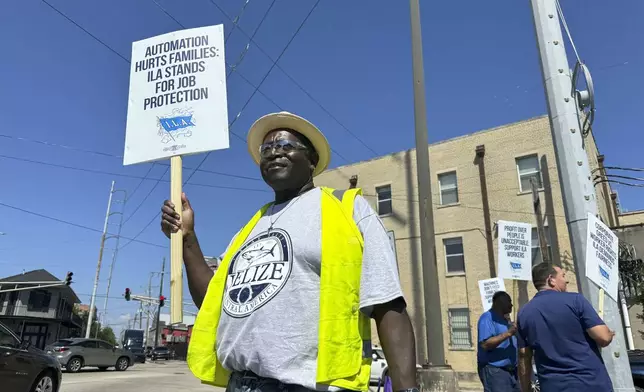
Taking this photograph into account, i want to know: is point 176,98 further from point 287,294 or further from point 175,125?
point 287,294

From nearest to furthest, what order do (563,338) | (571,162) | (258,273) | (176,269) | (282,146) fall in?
(258,273) < (282,146) < (176,269) < (571,162) < (563,338)

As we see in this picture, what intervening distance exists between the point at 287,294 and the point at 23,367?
7.79 m

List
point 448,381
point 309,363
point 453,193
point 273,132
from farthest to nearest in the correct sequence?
point 453,193 < point 448,381 < point 273,132 < point 309,363

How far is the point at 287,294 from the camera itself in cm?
172

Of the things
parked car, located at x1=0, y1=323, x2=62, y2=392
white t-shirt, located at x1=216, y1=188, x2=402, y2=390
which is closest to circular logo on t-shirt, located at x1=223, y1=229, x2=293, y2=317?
white t-shirt, located at x1=216, y1=188, x2=402, y2=390

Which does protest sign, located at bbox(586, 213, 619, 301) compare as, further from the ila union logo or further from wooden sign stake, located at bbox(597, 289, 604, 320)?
the ila union logo

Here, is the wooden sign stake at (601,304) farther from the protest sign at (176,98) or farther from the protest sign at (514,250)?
the protest sign at (514,250)

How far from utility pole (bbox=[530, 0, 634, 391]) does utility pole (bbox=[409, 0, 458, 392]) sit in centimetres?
617

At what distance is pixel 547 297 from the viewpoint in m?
3.78

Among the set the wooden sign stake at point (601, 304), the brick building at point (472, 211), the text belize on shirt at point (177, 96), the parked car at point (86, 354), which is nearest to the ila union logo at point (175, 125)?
the text belize on shirt at point (177, 96)

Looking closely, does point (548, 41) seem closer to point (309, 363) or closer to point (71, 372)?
point (309, 363)

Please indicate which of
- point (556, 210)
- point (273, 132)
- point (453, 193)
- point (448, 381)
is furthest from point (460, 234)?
point (273, 132)

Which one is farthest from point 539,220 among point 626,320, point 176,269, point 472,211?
point 176,269

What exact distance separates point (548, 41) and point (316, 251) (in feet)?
10.3
